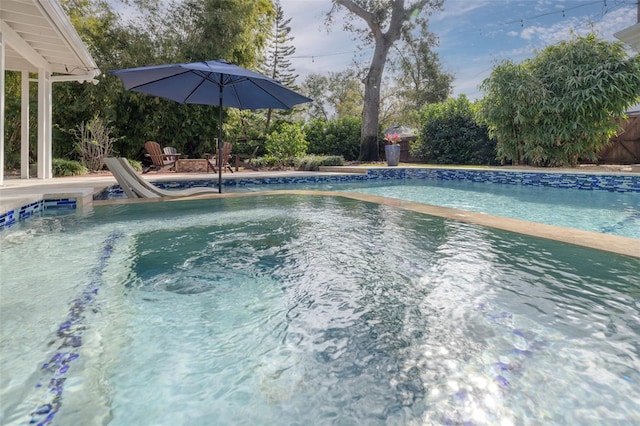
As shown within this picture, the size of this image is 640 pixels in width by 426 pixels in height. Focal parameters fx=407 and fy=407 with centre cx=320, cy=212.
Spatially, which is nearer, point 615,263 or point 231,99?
point 615,263

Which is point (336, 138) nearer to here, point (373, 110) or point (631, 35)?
point (373, 110)

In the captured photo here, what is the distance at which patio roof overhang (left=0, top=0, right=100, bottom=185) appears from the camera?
5407 millimetres

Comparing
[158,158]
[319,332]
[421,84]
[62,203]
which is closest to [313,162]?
[158,158]

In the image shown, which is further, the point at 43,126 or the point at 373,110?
the point at 373,110

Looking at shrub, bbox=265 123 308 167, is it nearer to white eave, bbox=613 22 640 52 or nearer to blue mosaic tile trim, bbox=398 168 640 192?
blue mosaic tile trim, bbox=398 168 640 192

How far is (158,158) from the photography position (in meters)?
10.5

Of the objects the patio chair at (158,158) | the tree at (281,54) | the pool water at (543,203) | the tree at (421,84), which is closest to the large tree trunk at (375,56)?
the pool water at (543,203)

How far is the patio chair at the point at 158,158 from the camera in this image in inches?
408

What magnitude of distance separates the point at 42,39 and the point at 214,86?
2.88 m

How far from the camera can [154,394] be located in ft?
4.65

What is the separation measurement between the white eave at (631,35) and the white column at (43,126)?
10.4 meters

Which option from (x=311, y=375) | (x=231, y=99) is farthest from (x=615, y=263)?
(x=231, y=99)

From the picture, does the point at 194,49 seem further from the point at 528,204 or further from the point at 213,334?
the point at 213,334

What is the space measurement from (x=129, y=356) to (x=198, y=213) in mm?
3439
